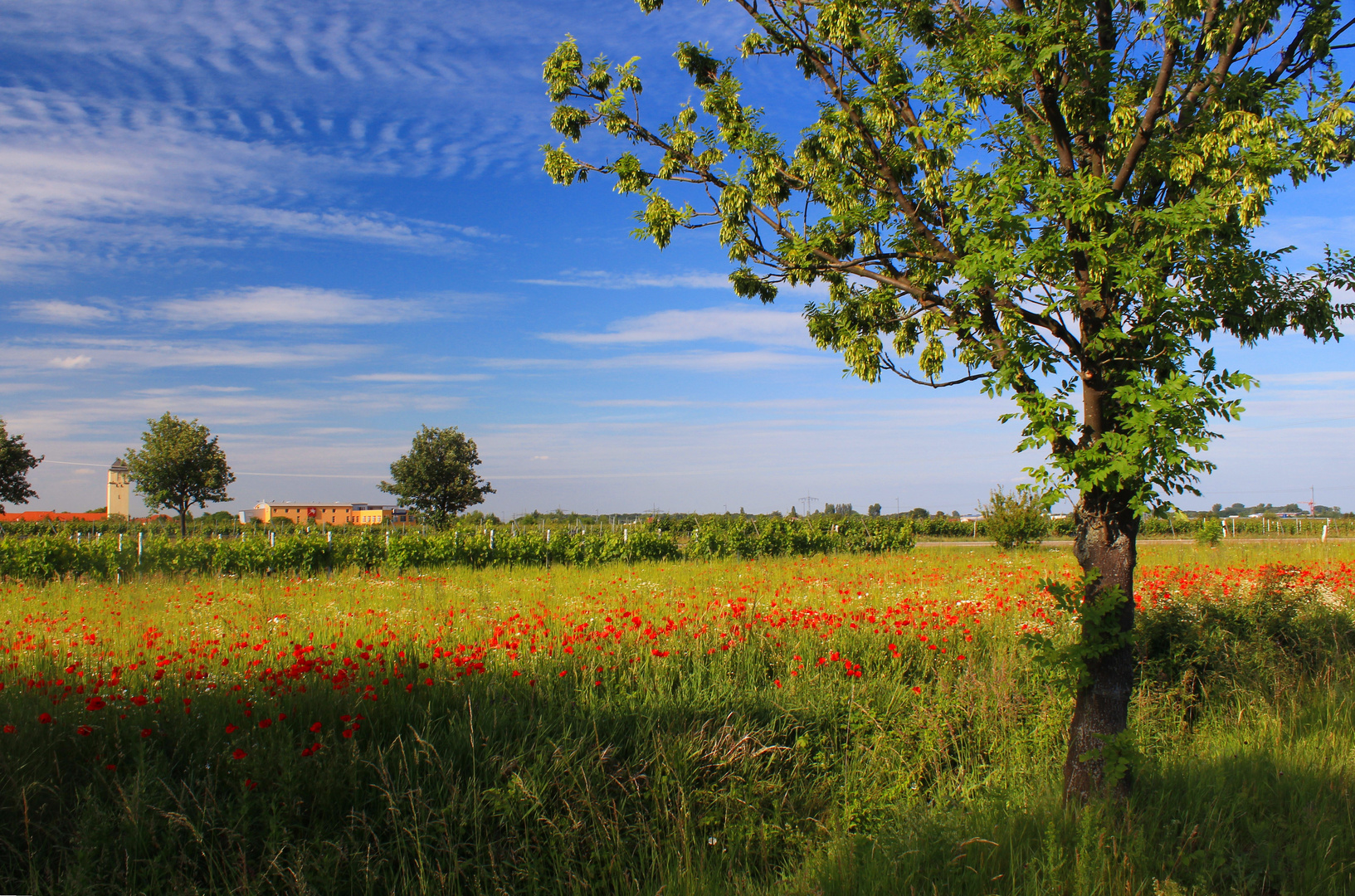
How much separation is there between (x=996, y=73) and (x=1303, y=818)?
4354 mm

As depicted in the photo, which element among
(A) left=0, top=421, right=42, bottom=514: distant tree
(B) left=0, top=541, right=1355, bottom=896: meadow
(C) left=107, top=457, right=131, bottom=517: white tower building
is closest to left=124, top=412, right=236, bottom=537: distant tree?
(A) left=0, top=421, right=42, bottom=514: distant tree

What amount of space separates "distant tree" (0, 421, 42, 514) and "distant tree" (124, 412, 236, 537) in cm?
602

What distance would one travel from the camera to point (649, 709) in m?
4.75

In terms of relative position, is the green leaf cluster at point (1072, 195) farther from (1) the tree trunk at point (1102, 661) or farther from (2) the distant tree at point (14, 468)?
(2) the distant tree at point (14, 468)

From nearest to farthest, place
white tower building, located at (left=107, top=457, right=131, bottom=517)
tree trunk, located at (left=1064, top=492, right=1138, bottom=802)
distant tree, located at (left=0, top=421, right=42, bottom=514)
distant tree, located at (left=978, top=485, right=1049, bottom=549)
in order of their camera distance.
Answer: tree trunk, located at (left=1064, top=492, right=1138, bottom=802), distant tree, located at (left=978, top=485, right=1049, bottom=549), distant tree, located at (left=0, top=421, right=42, bottom=514), white tower building, located at (left=107, top=457, right=131, bottom=517)

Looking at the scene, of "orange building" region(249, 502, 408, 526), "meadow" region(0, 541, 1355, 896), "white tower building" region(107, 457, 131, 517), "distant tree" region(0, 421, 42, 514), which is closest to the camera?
"meadow" region(0, 541, 1355, 896)

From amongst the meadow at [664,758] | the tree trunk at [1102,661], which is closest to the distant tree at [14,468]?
the meadow at [664,758]

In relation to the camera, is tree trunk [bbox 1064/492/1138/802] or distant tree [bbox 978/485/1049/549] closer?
tree trunk [bbox 1064/492/1138/802]

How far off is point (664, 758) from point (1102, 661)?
2.55 meters

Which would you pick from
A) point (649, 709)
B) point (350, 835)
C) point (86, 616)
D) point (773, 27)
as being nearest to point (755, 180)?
point (773, 27)

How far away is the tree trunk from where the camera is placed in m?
3.81

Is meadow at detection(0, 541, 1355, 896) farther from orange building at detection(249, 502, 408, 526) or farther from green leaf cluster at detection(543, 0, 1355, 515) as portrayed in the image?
orange building at detection(249, 502, 408, 526)

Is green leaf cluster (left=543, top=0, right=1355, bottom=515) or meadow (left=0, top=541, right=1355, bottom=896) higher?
green leaf cluster (left=543, top=0, right=1355, bottom=515)

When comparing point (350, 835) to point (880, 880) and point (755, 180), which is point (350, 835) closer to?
point (880, 880)
